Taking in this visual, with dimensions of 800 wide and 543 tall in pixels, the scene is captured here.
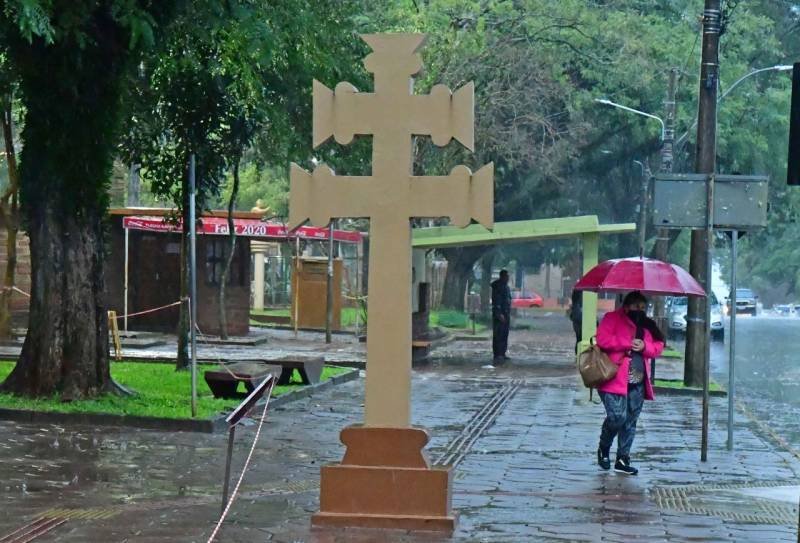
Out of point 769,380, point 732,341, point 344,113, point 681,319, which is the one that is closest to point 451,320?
point 681,319

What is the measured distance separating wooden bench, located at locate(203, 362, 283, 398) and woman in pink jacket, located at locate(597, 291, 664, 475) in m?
5.72

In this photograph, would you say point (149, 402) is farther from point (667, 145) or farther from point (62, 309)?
point (667, 145)

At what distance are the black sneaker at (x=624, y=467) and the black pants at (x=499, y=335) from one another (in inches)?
683

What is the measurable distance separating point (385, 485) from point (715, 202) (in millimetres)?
6249

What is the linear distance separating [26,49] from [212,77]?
4.50 meters

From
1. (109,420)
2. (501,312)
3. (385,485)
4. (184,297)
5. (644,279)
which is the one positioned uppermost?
(644,279)

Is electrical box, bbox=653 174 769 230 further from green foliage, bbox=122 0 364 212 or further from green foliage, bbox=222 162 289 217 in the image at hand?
green foliage, bbox=222 162 289 217

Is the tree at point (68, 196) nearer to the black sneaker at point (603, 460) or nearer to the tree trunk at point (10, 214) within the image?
the black sneaker at point (603, 460)

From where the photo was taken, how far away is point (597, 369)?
500 inches

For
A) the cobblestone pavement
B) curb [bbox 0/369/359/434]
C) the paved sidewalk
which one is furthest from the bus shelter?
curb [bbox 0/369/359/434]

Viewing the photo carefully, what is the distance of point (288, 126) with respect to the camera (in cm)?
2527

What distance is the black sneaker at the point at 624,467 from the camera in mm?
12828

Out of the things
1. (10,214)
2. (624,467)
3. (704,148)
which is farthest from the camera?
(10,214)

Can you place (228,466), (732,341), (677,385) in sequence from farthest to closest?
(677,385), (732,341), (228,466)
